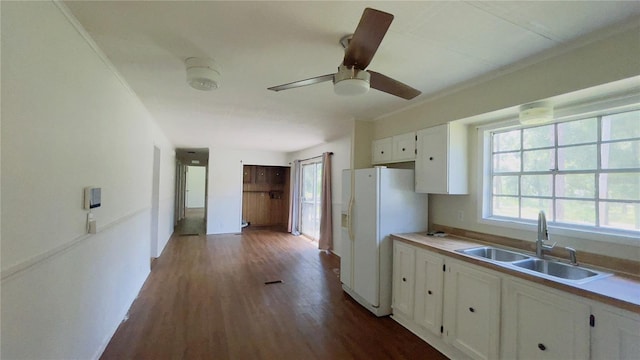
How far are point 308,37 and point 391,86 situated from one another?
27.2 inches

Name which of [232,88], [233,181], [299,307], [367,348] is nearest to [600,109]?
[367,348]

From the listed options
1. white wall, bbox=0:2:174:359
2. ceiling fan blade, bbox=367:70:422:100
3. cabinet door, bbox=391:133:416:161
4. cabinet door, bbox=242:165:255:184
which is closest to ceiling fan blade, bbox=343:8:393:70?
ceiling fan blade, bbox=367:70:422:100

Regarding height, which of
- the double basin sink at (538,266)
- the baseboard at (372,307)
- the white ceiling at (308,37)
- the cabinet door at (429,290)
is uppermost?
the white ceiling at (308,37)

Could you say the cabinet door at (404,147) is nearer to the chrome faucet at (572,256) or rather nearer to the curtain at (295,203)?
the chrome faucet at (572,256)

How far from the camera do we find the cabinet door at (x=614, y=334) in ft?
4.43

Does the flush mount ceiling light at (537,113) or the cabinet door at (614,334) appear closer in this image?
the cabinet door at (614,334)

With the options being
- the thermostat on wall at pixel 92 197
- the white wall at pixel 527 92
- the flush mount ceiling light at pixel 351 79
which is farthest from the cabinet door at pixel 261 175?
the flush mount ceiling light at pixel 351 79

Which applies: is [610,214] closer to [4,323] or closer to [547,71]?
[547,71]

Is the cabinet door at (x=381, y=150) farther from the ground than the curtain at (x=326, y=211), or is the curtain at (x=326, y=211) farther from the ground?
the cabinet door at (x=381, y=150)

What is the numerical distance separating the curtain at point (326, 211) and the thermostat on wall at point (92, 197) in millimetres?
4202

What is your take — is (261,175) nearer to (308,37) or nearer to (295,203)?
(295,203)

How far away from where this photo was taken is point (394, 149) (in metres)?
3.45

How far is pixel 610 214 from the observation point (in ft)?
6.46

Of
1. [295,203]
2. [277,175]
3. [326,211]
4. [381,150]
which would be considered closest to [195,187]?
[277,175]
